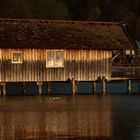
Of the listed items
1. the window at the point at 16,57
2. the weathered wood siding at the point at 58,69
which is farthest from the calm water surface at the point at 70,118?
the window at the point at 16,57

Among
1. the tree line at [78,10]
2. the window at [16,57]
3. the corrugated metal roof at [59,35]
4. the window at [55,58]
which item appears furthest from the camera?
the tree line at [78,10]

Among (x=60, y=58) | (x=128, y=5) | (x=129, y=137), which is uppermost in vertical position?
(x=128, y=5)

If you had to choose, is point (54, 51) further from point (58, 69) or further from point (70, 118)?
point (70, 118)

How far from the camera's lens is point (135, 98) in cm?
4866

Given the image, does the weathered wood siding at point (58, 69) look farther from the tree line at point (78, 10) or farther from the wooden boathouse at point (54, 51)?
the tree line at point (78, 10)

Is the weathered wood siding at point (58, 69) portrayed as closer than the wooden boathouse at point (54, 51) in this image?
Yes

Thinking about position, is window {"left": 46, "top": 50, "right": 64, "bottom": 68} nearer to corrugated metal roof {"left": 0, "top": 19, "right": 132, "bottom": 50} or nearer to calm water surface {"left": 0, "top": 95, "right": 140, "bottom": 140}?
corrugated metal roof {"left": 0, "top": 19, "right": 132, "bottom": 50}

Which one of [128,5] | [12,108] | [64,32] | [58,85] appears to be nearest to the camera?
[12,108]

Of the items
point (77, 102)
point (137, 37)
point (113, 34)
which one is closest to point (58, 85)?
point (113, 34)

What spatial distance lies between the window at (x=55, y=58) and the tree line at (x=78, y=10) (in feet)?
115

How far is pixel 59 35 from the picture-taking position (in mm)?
51312

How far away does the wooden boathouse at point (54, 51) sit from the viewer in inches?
1935

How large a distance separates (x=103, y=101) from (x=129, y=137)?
17.1m

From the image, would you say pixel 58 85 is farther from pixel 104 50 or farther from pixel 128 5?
pixel 128 5
